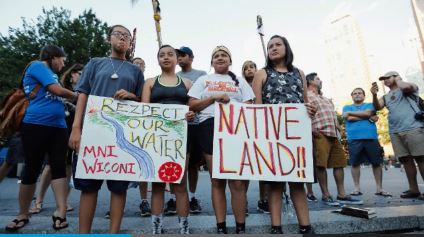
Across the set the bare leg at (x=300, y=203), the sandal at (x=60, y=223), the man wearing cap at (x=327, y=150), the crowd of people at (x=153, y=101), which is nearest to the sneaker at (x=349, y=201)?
the man wearing cap at (x=327, y=150)

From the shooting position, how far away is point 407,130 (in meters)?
4.83

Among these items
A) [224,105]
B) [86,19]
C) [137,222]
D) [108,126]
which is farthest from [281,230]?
[86,19]

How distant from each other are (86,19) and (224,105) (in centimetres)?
2191

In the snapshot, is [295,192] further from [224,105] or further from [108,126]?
[108,126]

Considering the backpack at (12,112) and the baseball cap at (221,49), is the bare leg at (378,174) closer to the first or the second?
the baseball cap at (221,49)

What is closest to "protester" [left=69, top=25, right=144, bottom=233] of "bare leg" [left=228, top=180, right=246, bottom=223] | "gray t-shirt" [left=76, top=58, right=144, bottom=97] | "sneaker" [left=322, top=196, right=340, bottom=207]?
"gray t-shirt" [left=76, top=58, right=144, bottom=97]

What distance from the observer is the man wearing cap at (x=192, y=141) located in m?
3.14

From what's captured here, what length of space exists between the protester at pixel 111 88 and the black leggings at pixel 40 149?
0.43m

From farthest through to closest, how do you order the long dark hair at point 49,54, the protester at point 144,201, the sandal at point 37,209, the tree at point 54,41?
the tree at point 54,41 → the sandal at point 37,209 → the protester at point 144,201 → the long dark hair at point 49,54

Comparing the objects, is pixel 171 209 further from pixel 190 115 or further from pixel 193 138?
pixel 190 115

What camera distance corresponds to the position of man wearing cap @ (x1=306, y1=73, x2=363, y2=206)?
454 centimetres

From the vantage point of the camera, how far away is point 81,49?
794 inches

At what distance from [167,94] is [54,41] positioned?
803 inches

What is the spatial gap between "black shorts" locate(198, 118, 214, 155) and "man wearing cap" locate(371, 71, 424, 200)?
9.94ft
